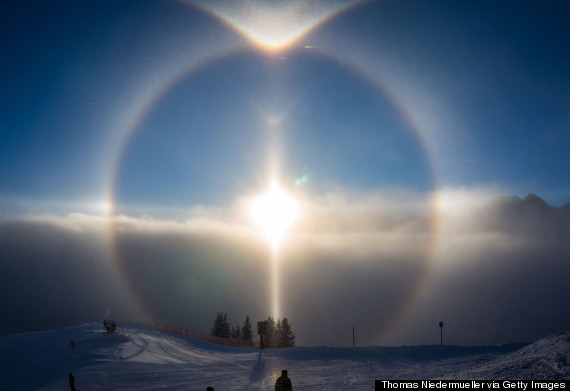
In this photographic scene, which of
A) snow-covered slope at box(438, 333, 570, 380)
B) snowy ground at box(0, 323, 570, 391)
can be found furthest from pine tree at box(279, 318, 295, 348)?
snow-covered slope at box(438, 333, 570, 380)

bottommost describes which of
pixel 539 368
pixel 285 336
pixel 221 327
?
pixel 285 336

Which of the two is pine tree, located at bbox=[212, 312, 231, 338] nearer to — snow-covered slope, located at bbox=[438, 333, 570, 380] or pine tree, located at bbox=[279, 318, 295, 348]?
pine tree, located at bbox=[279, 318, 295, 348]

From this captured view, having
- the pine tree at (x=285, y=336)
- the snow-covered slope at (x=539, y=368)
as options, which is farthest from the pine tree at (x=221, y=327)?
the snow-covered slope at (x=539, y=368)

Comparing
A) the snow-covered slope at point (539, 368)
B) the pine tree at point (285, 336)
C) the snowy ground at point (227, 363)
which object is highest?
the snow-covered slope at point (539, 368)

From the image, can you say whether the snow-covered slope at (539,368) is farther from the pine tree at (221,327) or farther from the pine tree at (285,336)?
the pine tree at (221,327)

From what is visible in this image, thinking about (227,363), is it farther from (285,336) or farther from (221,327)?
(221,327)

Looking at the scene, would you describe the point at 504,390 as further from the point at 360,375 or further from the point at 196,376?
the point at 196,376

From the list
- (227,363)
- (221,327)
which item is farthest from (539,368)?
(221,327)

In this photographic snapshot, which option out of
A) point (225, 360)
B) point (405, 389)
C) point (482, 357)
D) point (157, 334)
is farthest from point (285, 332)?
point (405, 389)

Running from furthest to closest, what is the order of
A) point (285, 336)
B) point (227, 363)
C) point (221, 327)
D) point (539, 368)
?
1. point (221, 327)
2. point (285, 336)
3. point (227, 363)
4. point (539, 368)
